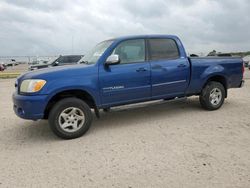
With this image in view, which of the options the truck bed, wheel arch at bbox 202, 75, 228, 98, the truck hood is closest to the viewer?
the truck hood

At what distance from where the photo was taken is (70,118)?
4.98m

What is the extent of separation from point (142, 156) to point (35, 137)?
7.53 feet

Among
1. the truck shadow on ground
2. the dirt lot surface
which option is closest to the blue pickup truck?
the truck shadow on ground

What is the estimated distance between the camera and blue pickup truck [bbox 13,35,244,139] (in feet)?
15.8

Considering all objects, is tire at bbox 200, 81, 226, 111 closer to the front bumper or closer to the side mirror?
the side mirror

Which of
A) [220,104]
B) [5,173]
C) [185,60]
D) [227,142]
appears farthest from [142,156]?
[220,104]

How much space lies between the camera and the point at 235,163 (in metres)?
3.70

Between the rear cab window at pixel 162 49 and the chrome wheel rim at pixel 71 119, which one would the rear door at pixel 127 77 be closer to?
the rear cab window at pixel 162 49

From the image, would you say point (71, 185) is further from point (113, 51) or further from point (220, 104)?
point (220, 104)

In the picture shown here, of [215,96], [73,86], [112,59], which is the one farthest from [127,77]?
Answer: [215,96]

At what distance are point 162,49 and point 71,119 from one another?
2571mm

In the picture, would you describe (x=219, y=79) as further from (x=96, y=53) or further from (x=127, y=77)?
(x=96, y=53)

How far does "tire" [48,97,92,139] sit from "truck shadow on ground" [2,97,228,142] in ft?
0.86

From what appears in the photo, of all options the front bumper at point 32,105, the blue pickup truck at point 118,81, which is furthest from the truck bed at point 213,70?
the front bumper at point 32,105
